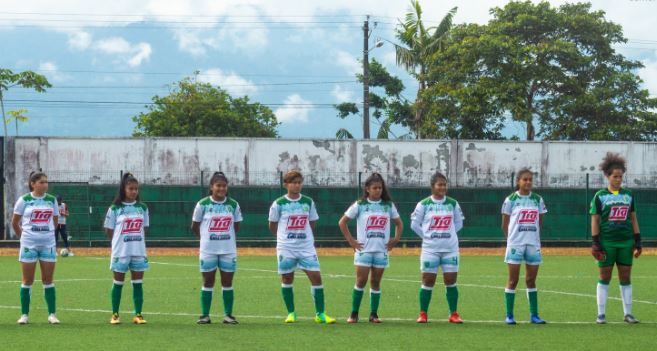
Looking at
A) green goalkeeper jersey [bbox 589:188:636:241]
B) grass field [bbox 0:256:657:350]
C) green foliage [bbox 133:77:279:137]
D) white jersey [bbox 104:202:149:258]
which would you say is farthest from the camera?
green foliage [bbox 133:77:279:137]

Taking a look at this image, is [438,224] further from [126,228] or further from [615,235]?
[126,228]

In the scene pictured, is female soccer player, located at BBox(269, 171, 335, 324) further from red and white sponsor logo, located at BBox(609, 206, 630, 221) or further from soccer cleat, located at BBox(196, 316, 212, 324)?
red and white sponsor logo, located at BBox(609, 206, 630, 221)

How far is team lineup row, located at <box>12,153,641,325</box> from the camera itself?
44.1ft

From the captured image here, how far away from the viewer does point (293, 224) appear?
13477mm

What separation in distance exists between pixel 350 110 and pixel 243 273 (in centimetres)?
3962

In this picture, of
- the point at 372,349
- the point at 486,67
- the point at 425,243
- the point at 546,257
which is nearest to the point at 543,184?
the point at 546,257

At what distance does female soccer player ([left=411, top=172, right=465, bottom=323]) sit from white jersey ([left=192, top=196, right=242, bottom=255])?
7.36 ft

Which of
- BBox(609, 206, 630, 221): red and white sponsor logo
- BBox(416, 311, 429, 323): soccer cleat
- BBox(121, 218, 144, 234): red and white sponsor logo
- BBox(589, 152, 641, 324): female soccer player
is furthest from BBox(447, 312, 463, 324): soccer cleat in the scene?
BBox(121, 218, 144, 234): red and white sponsor logo

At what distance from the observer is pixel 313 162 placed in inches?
1571

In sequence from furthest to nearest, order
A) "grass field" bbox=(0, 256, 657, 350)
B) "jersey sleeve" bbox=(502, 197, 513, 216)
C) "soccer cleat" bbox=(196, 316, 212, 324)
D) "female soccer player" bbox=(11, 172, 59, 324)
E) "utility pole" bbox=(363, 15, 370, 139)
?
"utility pole" bbox=(363, 15, 370, 139) → "jersey sleeve" bbox=(502, 197, 513, 216) → "female soccer player" bbox=(11, 172, 59, 324) → "soccer cleat" bbox=(196, 316, 212, 324) → "grass field" bbox=(0, 256, 657, 350)

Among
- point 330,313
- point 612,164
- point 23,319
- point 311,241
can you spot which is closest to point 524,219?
point 612,164

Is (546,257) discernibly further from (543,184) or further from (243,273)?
(243,273)

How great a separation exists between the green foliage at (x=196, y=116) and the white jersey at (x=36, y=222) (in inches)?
2379

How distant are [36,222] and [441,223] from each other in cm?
494
